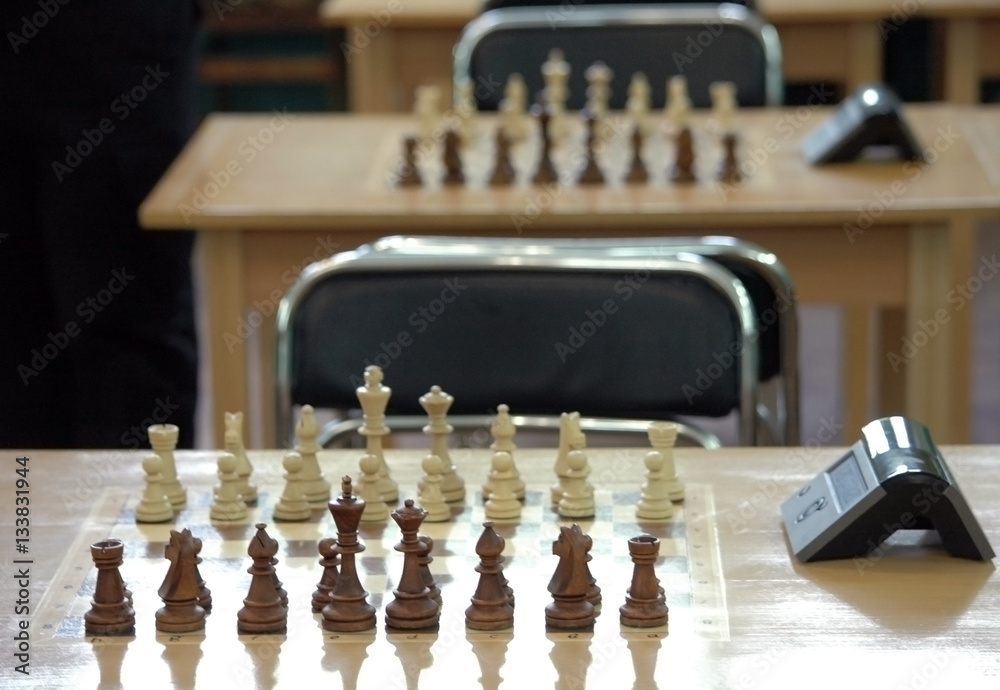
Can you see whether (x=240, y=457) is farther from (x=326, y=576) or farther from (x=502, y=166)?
(x=502, y=166)

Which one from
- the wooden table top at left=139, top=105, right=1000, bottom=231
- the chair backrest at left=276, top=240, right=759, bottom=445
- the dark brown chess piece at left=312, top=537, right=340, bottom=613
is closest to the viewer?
the dark brown chess piece at left=312, top=537, right=340, bottom=613

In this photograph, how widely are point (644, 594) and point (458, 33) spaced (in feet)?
10.9

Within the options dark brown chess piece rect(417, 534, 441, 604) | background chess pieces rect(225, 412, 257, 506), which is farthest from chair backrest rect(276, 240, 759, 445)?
dark brown chess piece rect(417, 534, 441, 604)

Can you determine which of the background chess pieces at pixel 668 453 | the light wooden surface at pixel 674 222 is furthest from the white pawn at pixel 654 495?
the light wooden surface at pixel 674 222

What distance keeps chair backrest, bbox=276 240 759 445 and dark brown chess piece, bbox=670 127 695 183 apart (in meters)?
0.72

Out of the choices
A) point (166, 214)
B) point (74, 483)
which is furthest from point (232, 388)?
point (74, 483)

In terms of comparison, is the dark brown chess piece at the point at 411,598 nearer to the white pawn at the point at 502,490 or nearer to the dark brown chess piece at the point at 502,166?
the white pawn at the point at 502,490

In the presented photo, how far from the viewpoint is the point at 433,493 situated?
1.36 meters

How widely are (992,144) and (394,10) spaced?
1.83 metres

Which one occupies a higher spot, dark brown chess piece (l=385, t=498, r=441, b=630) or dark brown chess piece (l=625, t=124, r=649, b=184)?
dark brown chess piece (l=385, t=498, r=441, b=630)

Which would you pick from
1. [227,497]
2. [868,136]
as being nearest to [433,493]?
[227,497]

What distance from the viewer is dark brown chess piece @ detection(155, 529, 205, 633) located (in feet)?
3.70

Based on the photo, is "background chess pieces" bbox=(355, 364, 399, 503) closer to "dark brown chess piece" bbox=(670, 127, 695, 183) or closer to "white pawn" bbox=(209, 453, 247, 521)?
"white pawn" bbox=(209, 453, 247, 521)

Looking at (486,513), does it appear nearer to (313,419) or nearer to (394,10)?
(313,419)
